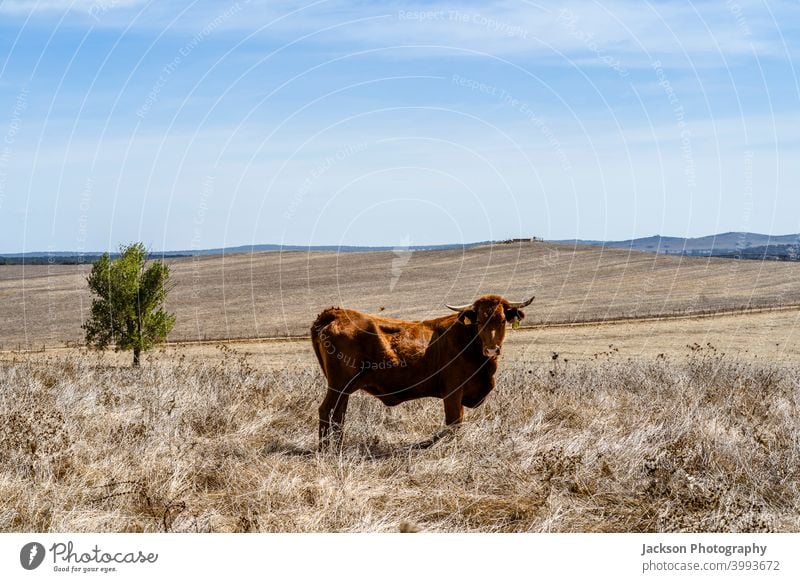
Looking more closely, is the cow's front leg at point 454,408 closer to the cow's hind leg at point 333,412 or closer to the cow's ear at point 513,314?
the cow's ear at point 513,314

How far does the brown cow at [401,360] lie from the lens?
33.1 ft

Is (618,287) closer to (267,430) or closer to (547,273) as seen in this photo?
(547,273)

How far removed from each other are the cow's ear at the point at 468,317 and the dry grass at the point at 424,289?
3032 cm

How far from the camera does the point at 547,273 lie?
61.7 meters

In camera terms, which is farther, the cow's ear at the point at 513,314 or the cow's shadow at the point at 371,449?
the cow's ear at the point at 513,314

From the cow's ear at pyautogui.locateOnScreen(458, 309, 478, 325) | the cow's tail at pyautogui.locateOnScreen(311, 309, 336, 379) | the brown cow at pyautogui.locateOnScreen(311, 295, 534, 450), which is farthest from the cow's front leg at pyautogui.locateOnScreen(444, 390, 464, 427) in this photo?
the cow's tail at pyautogui.locateOnScreen(311, 309, 336, 379)

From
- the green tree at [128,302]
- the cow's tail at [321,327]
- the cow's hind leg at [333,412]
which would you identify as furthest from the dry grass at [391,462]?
the green tree at [128,302]

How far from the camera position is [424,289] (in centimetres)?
5584

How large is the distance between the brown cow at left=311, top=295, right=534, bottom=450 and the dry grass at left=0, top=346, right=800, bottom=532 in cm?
46

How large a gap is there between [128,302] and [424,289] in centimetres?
2778

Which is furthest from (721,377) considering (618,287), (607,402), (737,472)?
(618,287)

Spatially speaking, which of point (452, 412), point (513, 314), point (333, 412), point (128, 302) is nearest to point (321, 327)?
point (333, 412)

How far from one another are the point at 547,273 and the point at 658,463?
54072 mm
